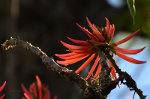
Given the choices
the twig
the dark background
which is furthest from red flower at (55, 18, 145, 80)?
the dark background

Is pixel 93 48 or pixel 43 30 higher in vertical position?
pixel 43 30

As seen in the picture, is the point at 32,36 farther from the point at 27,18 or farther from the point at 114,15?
the point at 114,15

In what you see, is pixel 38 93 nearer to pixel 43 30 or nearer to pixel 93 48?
pixel 93 48

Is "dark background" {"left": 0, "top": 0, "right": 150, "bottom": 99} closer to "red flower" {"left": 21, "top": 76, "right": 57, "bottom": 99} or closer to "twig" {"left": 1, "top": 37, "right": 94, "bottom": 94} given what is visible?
"red flower" {"left": 21, "top": 76, "right": 57, "bottom": 99}

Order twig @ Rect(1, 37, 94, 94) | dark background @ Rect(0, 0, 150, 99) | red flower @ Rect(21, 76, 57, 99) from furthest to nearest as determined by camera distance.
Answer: dark background @ Rect(0, 0, 150, 99), red flower @ Rect(21, 76, 57, 99), twig @ Rect(1, 37, 94, 94)

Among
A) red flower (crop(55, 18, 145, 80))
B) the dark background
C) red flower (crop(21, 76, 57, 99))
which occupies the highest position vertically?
the dark background

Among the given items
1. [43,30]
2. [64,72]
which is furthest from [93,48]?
[43,30]

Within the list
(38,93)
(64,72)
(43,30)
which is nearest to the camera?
(64,72)

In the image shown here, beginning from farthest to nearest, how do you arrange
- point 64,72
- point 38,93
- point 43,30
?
point 43,30, point 38,93, point 64,72

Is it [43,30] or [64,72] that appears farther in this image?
[43,30]

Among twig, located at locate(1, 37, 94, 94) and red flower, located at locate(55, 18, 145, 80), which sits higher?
red flower, located at locate(55, 18, 145, 80)

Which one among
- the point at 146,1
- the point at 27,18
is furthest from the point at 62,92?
the point at 146,1
